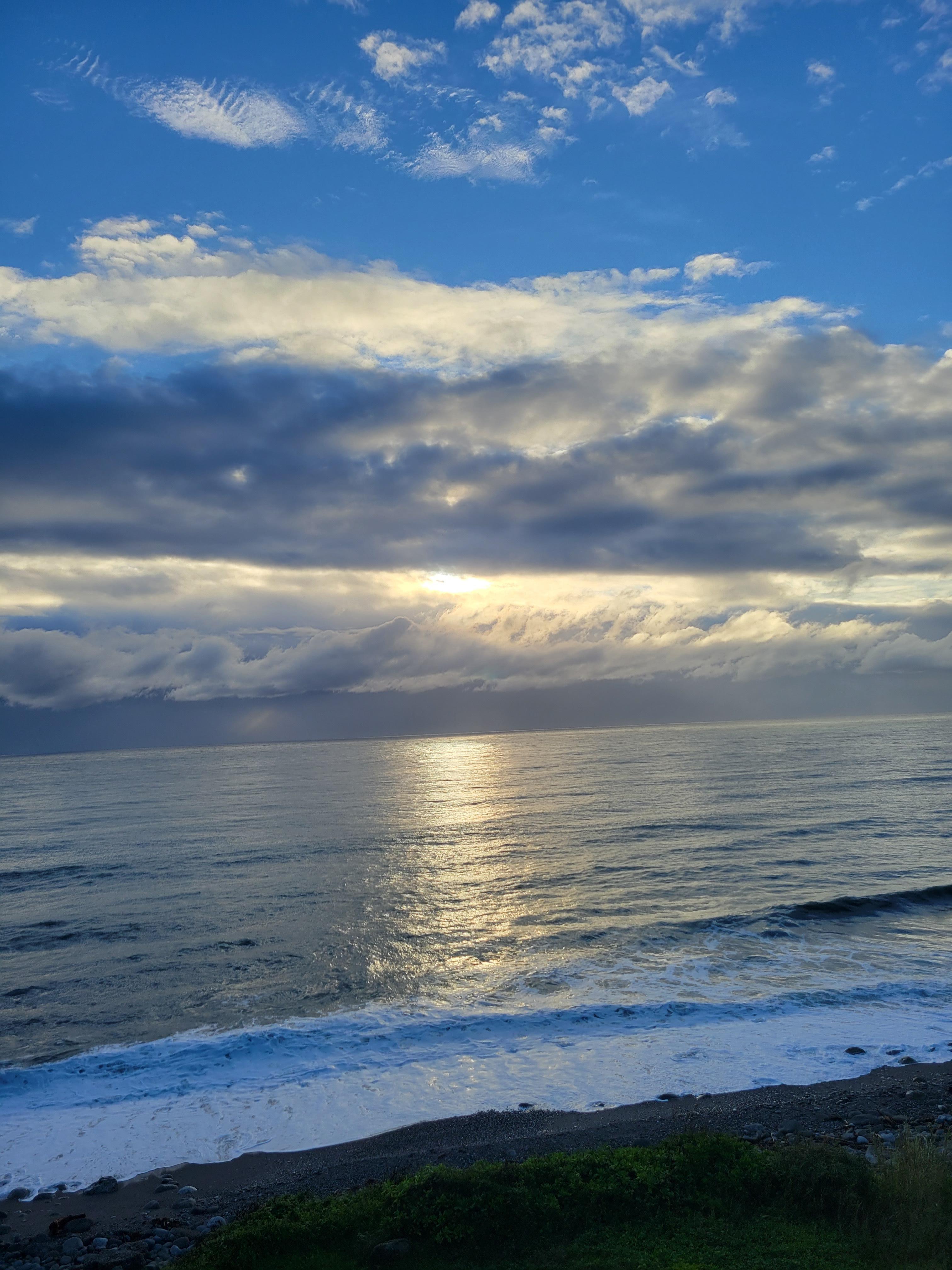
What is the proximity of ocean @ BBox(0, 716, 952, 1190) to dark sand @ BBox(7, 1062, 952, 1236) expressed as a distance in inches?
20.8

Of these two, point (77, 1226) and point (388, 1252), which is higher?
point (388, 1252)

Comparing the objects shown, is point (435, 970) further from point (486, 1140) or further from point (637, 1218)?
point (637, 1218)

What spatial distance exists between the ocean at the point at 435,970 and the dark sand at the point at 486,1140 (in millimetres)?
527

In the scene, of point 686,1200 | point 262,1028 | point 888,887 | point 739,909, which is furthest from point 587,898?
point 686,1200

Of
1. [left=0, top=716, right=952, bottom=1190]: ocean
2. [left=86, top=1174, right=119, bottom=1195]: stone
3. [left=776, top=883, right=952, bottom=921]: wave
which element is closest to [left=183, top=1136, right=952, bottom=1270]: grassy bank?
[left=86, top=1174, right=119, bottom=1195]: stone

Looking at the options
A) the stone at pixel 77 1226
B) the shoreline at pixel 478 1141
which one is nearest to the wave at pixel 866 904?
the shoreline at pixel 478 1141

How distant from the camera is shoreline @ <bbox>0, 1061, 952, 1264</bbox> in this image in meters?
11.0

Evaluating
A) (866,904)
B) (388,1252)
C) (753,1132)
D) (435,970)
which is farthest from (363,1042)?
(866,904)

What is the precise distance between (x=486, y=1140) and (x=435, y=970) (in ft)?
32.3

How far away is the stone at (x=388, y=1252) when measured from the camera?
26.7ft

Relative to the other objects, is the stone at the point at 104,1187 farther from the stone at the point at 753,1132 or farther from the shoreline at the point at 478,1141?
the stone at the point at 753,1132

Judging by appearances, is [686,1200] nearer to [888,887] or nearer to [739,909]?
[739,909]

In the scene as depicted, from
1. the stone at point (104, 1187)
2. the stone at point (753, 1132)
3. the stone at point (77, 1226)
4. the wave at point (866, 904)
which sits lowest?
the wave at point (866, 904)

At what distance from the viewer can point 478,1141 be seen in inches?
489
